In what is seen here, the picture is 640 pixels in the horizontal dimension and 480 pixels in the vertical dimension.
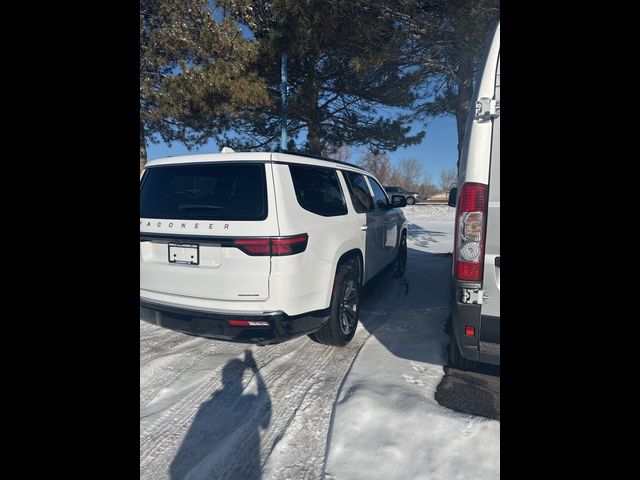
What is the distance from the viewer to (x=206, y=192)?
2.51m

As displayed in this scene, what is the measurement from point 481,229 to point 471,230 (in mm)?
58

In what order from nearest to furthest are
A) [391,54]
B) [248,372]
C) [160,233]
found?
[160,233], [248,372], [391,54]

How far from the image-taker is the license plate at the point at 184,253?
91.6 inches

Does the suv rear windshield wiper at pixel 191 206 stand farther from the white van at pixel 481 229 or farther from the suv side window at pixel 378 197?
the suv side window at pixel 378 197

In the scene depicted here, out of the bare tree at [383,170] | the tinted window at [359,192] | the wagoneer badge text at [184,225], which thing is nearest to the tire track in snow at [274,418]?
the wagoneer badge text at [184,225]

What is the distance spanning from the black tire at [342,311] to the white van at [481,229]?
1.16 m

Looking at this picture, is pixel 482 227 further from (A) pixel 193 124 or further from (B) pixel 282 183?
(A) pixel 193 124

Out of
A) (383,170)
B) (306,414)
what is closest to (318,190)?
(306,414)

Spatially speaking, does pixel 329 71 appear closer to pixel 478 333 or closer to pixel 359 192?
pixel 359 192

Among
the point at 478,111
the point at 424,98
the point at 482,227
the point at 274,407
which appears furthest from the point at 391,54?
the point at 274,407

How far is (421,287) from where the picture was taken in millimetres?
5359
